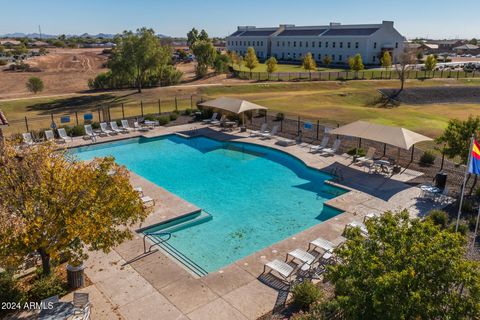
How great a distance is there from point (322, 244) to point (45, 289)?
8.21 meters

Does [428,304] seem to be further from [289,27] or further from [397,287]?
[289,27]

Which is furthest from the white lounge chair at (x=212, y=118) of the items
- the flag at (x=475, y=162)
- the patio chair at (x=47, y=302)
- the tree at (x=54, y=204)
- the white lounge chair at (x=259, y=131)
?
the patio chair at (x=47, y=302)

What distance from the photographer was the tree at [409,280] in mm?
6180

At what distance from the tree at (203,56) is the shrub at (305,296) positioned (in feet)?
192

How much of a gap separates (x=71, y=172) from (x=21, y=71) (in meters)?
77.8

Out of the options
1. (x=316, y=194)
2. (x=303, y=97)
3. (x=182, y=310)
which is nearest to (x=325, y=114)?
(x=303, y=97)

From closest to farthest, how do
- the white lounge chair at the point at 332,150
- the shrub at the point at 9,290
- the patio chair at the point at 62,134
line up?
the shrub at the point at 9,290
the white lounge chair at the point at 332,150
the patio chair at the point at 62,134

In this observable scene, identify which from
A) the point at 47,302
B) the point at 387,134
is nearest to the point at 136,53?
the point at 387,134

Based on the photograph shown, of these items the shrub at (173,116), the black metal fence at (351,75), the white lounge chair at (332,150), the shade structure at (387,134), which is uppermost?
the black metal fence at (351,75)

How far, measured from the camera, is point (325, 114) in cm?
3594

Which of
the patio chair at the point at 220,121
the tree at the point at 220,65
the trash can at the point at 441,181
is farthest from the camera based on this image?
the tree at the point at 220,65

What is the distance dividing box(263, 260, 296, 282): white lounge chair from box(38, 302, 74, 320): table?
5.40 meters

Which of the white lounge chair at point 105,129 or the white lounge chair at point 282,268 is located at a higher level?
the white lounge chair at point 105,129

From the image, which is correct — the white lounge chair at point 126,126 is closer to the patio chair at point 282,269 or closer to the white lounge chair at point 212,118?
the white lounge chair at point 212,118
